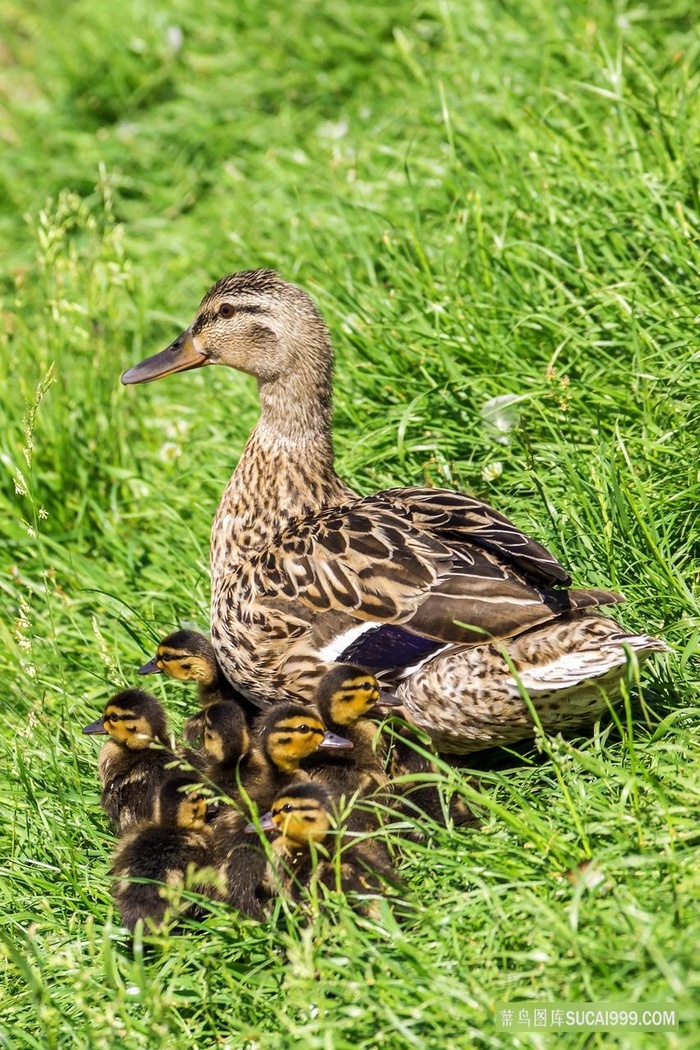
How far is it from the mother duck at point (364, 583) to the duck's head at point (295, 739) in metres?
0.28

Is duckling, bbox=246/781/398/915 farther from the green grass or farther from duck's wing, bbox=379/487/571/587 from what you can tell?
duck's wing, bbox=379/487/571/587

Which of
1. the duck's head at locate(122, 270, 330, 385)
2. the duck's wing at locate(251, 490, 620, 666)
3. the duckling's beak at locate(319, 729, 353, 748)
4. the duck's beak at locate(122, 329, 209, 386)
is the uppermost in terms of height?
the duck's head at locate(122, 270, 330, 385)

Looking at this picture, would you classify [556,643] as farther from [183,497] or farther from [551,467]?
[183,497]

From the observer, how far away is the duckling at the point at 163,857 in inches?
136

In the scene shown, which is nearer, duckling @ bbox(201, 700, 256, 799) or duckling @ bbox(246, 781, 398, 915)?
duckling @ bbox(246, 781, 398, 915)

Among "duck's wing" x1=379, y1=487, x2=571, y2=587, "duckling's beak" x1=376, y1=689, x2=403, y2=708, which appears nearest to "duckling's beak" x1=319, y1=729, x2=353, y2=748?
"duckling's beak" x1=376, y1=689, x2=403, y2=708

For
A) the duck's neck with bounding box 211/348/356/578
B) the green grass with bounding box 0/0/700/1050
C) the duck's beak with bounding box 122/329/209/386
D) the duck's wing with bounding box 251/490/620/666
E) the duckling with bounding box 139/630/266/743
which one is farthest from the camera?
the duck's beak with bounding box 122/329/209/386

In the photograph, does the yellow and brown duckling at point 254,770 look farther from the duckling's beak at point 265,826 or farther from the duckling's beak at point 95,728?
the duckling's beak at point 95,728

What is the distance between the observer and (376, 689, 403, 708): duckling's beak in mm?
3828

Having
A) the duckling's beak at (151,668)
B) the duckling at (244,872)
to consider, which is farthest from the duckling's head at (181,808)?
the duckling's beak at (151,668)

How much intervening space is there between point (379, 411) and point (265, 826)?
2.09 meters

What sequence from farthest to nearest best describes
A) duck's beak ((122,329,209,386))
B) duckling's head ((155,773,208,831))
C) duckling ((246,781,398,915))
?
duck's beak ((122,329,209,386)) → duckling's head ((155,773,208,831)) → duckling ((246,781,398,915))

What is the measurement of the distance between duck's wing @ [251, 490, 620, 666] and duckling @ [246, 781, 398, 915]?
0.60 meters

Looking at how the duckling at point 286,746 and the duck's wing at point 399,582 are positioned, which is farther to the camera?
the duck's wing at point 399,582
